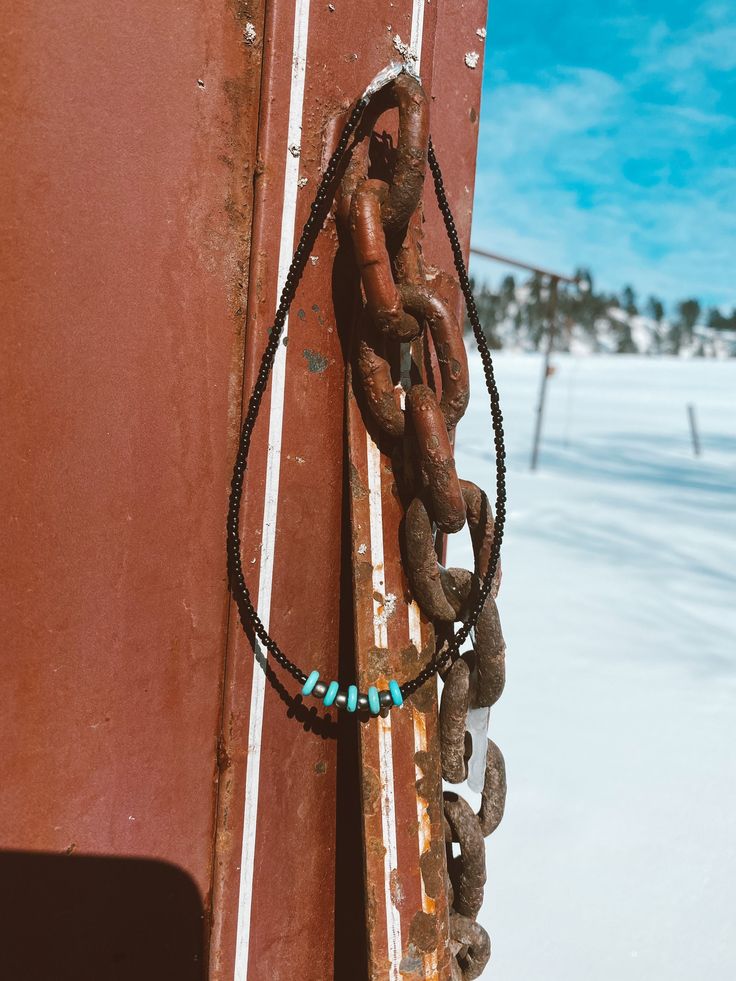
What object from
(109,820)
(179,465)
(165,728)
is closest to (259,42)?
(179,465)

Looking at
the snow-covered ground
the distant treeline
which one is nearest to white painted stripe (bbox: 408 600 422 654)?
the snow-covered ground

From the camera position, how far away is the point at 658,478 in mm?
8906

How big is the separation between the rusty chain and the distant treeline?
55093 mm

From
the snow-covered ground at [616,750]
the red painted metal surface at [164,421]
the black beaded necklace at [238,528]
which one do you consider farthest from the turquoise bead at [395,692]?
the snow-covered ground at [616,750]

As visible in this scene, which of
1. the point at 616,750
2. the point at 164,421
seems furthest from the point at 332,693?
the point at 616,750

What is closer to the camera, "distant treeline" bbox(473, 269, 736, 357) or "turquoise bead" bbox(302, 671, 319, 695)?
"turquoise bead" bbox(302, 671, 319, 695)

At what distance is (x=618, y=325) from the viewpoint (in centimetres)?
6488

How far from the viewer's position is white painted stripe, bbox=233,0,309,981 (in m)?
0.86

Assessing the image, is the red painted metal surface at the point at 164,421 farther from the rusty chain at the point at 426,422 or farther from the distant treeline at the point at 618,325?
the distant treeline at the point at 618,325

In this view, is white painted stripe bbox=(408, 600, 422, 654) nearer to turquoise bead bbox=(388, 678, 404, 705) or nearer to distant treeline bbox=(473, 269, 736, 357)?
turquoise bead bbox=(388, 678, 404, 705)

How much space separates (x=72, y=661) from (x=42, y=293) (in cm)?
41

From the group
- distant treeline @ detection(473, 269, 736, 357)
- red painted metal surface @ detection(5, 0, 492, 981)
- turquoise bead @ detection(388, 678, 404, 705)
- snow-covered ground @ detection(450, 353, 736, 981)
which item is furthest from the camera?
distant treeline @ detection(473, 269, 736, 357)

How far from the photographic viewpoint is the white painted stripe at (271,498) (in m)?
0.86

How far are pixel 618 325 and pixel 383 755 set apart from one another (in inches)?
2720
